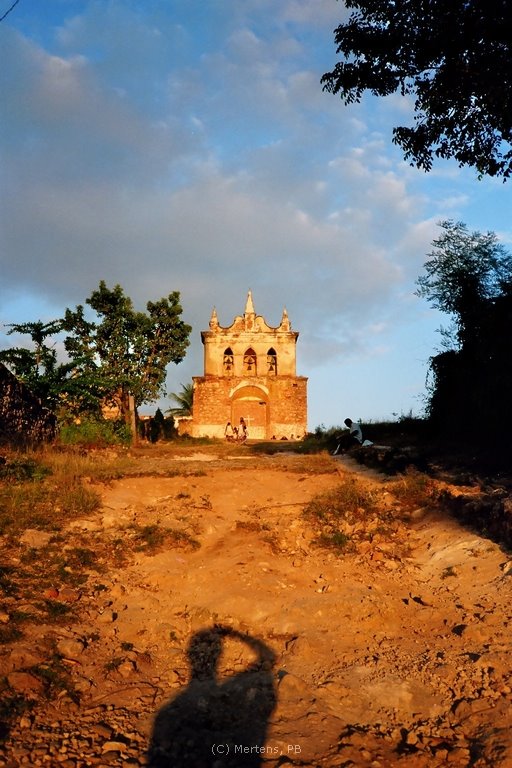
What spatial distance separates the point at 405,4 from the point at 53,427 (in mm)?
15226

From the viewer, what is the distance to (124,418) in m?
22.2

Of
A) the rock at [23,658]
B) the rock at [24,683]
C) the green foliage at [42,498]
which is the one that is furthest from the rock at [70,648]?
the green foliage at [42,498]

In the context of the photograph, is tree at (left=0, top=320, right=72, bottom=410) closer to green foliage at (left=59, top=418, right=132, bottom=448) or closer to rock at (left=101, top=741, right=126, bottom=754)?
green foliage at (left=59, top=418, right=132, bottom=448)

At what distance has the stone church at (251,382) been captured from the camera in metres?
32.3

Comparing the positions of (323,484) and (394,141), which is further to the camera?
(323,484)

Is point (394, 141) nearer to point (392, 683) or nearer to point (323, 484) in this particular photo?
point (323, 484)

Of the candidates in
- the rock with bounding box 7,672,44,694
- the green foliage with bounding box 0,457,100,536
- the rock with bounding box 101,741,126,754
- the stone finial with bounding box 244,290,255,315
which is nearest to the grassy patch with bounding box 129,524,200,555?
the green foliage with bounding box 0,457,100,536

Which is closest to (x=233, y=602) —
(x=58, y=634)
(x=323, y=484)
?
(x=58, y=634)

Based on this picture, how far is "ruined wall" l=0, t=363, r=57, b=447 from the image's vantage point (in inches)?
536

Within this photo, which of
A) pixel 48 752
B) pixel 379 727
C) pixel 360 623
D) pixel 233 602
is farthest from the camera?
pixel 233 602

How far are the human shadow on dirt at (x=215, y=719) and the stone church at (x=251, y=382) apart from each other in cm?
2747

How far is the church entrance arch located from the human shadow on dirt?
2852 centimetres

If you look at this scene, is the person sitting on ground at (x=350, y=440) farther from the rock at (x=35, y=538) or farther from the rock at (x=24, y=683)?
the rock at (x=24, y=683)

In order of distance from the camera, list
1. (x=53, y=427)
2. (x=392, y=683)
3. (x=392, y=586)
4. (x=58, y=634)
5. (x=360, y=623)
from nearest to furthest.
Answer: (x=392, y=683), (x=58, y=634), (x=360, y=623), (x=392, y=586), (x=53, y=427)
